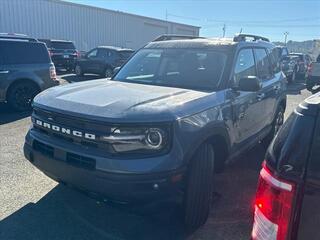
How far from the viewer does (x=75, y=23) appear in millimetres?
24656

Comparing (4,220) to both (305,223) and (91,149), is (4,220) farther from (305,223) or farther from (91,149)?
(305,223)

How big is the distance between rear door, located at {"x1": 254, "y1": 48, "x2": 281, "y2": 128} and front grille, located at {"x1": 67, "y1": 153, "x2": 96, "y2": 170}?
8.91 ft

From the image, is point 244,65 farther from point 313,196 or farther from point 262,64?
point 313,196

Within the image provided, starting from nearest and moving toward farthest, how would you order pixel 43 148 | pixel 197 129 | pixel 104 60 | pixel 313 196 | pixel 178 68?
pixel 313 196 < pixel 197 129 < pixel 43 148 < pixel 178 68 < pixel 104 60

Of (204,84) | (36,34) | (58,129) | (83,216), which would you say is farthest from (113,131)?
(36,34)

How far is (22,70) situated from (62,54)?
34.8 feet

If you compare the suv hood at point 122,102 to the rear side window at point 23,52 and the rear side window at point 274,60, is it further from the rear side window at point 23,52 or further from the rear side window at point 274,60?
the rear side window at point 23,52

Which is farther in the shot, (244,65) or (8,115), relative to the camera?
(8,115)

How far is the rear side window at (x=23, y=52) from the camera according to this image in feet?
26.7

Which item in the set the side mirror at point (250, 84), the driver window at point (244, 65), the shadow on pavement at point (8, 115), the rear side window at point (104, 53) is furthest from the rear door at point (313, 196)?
the rear side window at point (104, 53)

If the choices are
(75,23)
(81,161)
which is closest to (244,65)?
(81,161)

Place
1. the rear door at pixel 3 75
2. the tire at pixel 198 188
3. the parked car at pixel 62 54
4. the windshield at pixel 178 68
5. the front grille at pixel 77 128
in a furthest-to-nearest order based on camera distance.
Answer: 1. the parked car at pixel 62 54
2. the rear door at pixel 3 75
3. the windshield at pixel 178 68
4. the tire at pixel 198 188
5. the front grille at pixel 77 128

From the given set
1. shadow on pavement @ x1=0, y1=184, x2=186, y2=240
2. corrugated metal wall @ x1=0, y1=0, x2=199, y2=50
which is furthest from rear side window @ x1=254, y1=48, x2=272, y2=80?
corrugated metal wall @ x1=0, y1=0, x2=199, y2=50

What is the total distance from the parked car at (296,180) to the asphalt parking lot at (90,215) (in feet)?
4.93
